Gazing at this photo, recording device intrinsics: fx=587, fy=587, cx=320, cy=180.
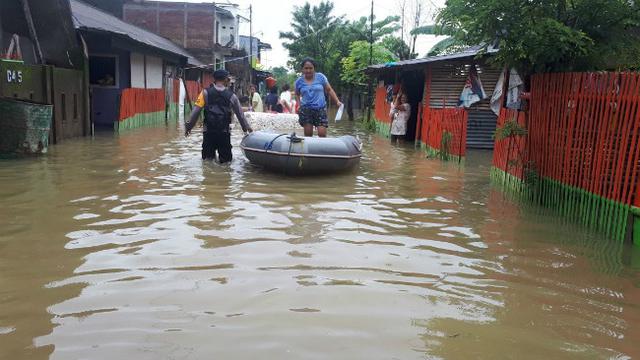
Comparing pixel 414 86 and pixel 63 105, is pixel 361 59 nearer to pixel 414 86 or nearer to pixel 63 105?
pixel 414 86

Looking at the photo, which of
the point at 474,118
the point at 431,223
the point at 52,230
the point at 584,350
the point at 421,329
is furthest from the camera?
the point at 474,118

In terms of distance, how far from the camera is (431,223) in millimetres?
6273

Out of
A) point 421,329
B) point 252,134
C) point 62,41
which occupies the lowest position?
point 421,329

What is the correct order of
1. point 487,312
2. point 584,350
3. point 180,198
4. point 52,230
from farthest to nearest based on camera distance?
point 180,198
point 52,230
point 487,312
point 584,350

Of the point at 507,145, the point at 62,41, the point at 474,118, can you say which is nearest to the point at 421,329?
the point at 507,145

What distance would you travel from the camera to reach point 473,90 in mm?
13883

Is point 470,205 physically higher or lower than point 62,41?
lower

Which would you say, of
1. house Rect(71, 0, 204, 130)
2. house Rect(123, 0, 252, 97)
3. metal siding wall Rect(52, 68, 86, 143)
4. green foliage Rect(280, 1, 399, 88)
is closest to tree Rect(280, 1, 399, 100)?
green foliage Rect(280, 1, 399, 88)

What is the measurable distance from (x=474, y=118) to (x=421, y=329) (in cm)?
1166

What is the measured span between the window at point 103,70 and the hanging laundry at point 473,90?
10.8 metres

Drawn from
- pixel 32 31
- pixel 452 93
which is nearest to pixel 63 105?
pixel 32 31

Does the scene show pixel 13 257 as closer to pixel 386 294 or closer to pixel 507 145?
pixel 386 294

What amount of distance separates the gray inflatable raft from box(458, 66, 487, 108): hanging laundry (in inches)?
227

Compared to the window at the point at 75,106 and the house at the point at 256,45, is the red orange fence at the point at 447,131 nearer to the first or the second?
the window at the point at 75,106
